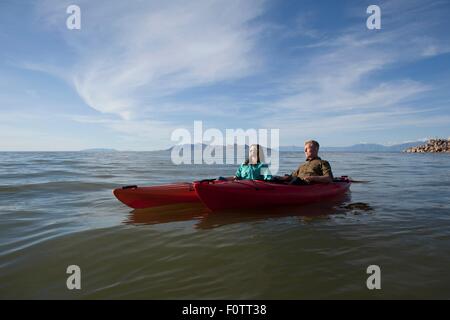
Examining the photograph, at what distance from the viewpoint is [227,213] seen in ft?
24.7

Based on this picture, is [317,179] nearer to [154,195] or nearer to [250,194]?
[250,194]

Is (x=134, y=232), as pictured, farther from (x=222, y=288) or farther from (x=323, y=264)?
(x=323, y=264)

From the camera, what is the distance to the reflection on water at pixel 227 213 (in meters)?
6.94

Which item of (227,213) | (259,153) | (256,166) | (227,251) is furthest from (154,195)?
(227,251)

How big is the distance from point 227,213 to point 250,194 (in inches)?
27.6

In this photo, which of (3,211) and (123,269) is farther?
(3,211)

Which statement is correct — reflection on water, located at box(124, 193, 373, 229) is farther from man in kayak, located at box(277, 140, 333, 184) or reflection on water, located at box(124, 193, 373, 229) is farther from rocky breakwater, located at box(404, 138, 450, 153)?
rocky breakwater, located at box(404, 138, 450, 153)

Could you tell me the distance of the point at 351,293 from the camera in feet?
11.7

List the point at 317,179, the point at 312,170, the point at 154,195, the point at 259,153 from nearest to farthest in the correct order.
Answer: the point at 154,195 → the point at 259,153 → the point at 317,179 → the point at 312,170

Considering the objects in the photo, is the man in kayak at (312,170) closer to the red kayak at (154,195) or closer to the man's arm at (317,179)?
the man's arm at (317,179)

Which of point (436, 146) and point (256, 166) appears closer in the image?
point (256, 166)
